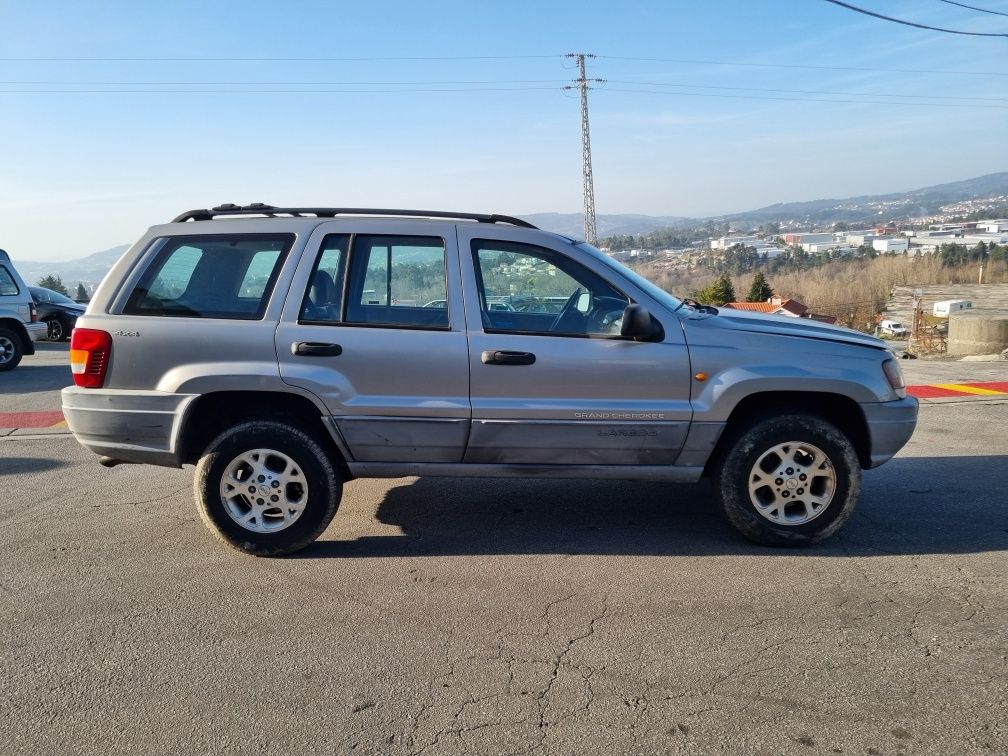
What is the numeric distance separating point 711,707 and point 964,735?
0.87 metres

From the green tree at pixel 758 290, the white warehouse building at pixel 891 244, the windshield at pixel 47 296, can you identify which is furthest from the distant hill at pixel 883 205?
the windshield at pixel 47 296

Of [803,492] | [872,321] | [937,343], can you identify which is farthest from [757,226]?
[803,492]

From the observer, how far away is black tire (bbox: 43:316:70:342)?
60.3 feet

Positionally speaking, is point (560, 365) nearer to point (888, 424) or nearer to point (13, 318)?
point (888, 424)

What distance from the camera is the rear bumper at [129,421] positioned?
175 inches

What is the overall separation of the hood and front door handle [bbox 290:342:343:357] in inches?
79.5

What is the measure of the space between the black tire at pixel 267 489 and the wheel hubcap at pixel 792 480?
2.47 m

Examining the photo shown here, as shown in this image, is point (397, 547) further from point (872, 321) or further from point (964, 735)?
point (872, 321)

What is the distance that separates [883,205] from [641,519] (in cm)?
13443

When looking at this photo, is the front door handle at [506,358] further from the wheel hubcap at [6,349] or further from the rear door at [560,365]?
the wheel hubcap at [6,349]

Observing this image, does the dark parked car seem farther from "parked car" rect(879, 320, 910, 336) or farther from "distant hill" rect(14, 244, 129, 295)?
"parked car" rect(879, 320, 910, 336)

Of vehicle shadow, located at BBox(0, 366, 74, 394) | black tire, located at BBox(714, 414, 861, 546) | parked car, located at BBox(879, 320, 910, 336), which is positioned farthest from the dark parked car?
parked car, located at BBox(879, 320, 910, 336)

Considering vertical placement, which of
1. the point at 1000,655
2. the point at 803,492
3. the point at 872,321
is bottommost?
the point at 872,321

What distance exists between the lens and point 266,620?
3.72 m
